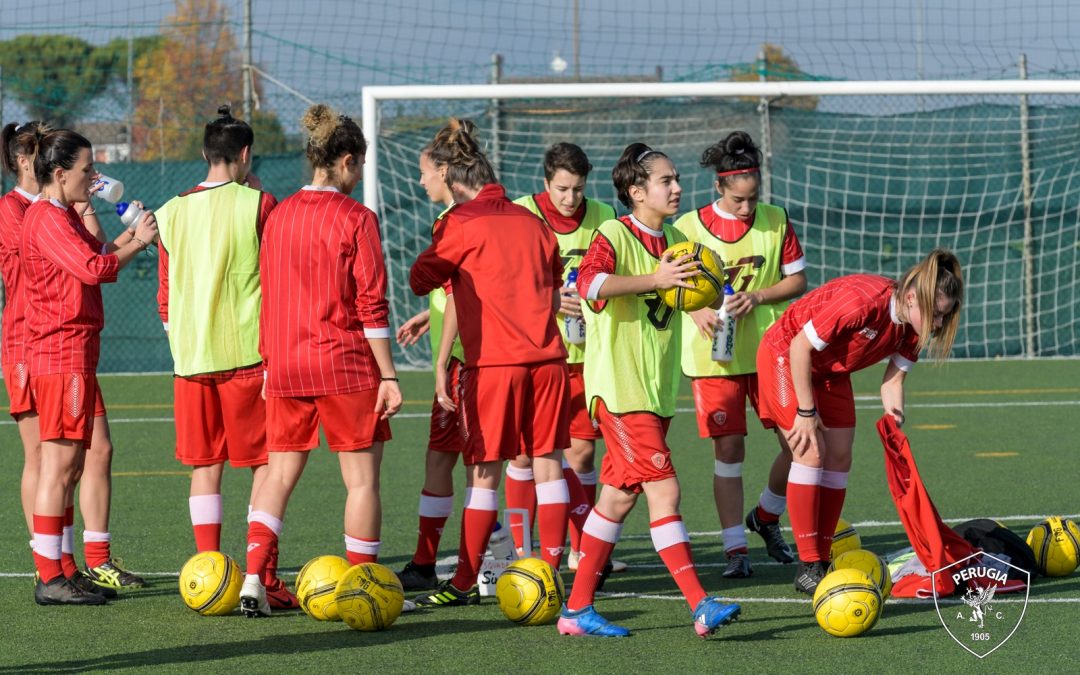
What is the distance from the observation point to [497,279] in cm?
563

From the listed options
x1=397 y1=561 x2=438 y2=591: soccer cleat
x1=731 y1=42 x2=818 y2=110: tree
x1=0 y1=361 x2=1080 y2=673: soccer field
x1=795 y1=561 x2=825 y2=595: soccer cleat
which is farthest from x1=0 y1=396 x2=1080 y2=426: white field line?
x1=795 y1=561 x2=825 y2=595: soccer cleat

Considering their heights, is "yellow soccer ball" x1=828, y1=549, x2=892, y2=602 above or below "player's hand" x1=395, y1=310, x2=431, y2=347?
below

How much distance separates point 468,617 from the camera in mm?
5730

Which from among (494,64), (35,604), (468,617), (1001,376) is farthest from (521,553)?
(494,64)

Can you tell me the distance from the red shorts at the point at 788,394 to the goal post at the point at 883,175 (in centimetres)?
1108

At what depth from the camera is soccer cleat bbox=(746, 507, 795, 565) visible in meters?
6.88

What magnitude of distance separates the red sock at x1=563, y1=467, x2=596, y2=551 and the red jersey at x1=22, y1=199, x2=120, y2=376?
7.44ft

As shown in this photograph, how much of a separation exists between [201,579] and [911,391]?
33.5 feet

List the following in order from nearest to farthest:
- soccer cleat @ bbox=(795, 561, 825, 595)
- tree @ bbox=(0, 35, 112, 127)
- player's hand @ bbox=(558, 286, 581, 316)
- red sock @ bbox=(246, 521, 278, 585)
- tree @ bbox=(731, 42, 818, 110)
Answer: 1. red sock @ bbox=(246, 521, 278, 585)
2. soccer cleat @ bbox=(795, 561, 825, 595)
3. player's hand @ bbox=(558, 286, 581, 316)
4. tree @ bbox=(731, 42, 818, 110)
5. tree @ bbox=(0, 35, 112, 127)

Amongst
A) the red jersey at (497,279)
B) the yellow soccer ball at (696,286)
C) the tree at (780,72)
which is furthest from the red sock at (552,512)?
the tree at (780,72)

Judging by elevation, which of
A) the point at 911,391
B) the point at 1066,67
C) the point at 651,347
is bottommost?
the point at 911,391

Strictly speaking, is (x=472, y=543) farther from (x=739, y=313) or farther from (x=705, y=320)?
(x=739, y=313)

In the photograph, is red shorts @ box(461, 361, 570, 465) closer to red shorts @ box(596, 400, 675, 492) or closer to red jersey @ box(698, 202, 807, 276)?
red shorts @ box(596, 400, 675, 492)

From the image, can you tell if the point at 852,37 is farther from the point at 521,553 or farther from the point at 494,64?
the point at 521,553
